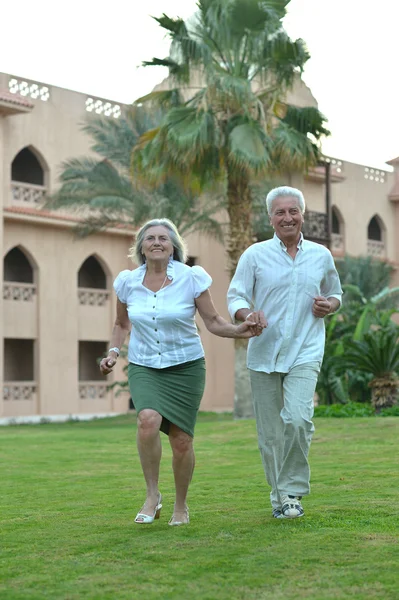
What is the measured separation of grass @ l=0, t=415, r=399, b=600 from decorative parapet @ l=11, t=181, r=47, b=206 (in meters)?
22.4

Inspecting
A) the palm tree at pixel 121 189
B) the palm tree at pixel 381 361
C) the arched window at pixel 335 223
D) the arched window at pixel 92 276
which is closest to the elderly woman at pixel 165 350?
the palm tree at pixel 381 361

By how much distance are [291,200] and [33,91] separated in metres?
28.4

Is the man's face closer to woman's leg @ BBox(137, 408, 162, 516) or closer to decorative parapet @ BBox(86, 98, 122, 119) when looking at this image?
woman's leg @ BBox(137, 408, 162, 516)

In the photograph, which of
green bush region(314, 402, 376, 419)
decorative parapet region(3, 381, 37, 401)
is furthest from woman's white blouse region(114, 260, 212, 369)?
decorative parapet region(3, 381, 37, 401)

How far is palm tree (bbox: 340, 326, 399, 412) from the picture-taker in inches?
853

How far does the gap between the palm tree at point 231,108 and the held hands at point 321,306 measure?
59.0 feet

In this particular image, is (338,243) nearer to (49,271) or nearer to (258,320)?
(49,271)

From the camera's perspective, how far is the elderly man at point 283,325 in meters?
7.14

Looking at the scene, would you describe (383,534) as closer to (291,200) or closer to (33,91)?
(291,200)

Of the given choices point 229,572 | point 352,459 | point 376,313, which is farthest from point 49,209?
point 229,572

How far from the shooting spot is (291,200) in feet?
24.2

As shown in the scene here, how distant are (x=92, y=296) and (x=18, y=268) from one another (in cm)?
253

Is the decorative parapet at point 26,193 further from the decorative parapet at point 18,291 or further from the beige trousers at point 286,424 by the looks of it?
the beige trousers at point 286,424

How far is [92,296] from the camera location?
3656cm
